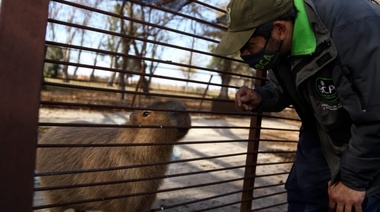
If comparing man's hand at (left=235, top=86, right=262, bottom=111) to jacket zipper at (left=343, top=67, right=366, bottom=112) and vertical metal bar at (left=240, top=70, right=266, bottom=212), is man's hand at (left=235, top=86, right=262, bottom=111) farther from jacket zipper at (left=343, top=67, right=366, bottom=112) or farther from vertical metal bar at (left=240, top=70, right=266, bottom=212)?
vertical metal bar at (left=240, top=70, right=266, bottom=212)

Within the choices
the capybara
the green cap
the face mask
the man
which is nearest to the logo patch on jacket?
the man

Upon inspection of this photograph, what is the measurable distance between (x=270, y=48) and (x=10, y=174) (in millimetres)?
1412

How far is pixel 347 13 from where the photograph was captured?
163 centimetres

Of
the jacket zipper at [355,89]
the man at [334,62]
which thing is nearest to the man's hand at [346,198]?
the man at [334,62]

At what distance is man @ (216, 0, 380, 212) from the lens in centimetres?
155

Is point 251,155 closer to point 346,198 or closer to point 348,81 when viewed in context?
point 346,198

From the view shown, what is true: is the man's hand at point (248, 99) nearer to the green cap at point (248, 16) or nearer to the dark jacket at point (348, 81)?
the dark jacket at point (348, 81)

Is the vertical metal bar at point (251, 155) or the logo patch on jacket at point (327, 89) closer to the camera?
the logo patch on jacket at point (327, 89)

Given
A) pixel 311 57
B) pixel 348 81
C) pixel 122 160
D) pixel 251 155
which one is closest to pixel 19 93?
pixel 311 57

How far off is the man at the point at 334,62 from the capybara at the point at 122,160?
142cm

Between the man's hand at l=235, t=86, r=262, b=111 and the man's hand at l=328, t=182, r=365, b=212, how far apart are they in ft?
2.43

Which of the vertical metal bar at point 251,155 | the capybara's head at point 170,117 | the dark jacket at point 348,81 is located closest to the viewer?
the dark jacket at point 348,81

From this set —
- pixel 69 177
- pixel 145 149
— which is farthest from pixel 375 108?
pixel 69 177

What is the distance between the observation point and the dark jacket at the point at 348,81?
1537 mm
